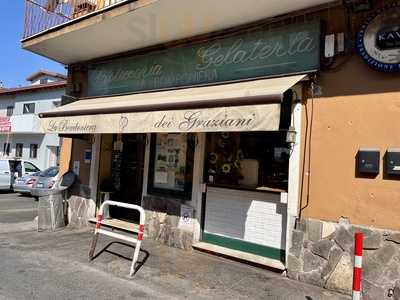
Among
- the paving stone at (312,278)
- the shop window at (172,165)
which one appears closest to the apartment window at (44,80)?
the shop window at (172,165)

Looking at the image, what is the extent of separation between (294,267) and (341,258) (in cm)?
78

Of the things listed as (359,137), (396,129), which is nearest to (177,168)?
(359,137)

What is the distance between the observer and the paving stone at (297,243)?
577cm

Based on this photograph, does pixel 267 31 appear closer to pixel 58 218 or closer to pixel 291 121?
pixel 291 121

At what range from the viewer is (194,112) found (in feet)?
19.2

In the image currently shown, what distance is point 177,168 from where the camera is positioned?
7934mm

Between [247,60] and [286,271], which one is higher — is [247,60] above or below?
above

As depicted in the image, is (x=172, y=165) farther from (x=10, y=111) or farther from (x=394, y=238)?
(x=10, y=111)

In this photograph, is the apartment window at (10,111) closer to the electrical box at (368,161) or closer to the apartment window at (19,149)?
the apartment window at (19,149)

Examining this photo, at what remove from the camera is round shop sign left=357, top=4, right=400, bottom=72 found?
5.06 m

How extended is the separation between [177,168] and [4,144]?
102ft

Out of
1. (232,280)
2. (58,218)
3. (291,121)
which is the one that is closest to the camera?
(232,280)

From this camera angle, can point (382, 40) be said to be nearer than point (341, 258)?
Yes

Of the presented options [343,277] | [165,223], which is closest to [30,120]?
[165,223]
